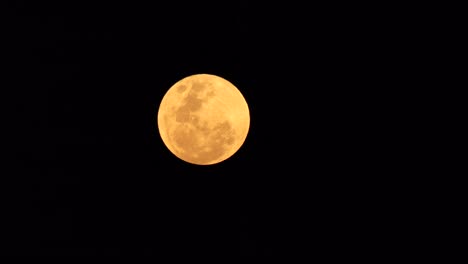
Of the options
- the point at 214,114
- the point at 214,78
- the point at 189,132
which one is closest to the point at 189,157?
the point at 189,132

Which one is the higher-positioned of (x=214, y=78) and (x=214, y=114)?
(x=214, y=78)

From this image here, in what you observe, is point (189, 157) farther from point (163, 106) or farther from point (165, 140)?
point (163, 106)

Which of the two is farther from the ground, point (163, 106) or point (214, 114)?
point (163, 106)

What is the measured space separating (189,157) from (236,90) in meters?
1.00

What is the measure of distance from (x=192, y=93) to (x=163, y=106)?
469mm

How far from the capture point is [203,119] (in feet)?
12.7

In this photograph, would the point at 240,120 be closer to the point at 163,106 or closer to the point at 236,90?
the point at 236,90

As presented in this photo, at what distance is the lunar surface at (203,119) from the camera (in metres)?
3.90

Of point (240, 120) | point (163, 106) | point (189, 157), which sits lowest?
point (189, 157)

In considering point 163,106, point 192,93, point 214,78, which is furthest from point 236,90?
point 163,106

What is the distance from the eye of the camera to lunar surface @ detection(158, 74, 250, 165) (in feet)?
12.8

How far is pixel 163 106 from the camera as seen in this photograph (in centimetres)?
421

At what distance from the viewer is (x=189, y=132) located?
3.90 m

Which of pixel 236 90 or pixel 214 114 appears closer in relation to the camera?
pixel 214 114
